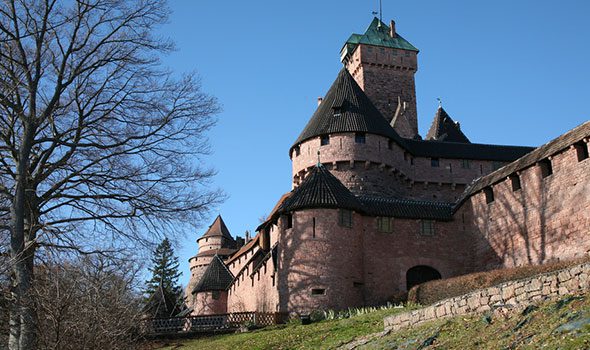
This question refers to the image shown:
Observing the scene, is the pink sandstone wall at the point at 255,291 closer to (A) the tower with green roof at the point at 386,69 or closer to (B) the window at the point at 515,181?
(B) the window at the point at 515,181

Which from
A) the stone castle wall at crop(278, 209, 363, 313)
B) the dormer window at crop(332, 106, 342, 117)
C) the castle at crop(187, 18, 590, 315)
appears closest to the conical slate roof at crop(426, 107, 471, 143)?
the castle at crop(187, 18, 590, 315)

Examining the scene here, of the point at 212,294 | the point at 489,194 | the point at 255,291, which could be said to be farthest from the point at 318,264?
the point at 212,294

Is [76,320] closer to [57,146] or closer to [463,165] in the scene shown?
[57,146]

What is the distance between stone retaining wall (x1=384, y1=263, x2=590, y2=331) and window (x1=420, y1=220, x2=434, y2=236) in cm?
1405

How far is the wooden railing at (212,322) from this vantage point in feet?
82.0

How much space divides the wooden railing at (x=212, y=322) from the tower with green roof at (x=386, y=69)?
25.0m

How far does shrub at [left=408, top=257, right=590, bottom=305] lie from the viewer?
21.4m

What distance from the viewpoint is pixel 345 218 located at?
27.0 meters

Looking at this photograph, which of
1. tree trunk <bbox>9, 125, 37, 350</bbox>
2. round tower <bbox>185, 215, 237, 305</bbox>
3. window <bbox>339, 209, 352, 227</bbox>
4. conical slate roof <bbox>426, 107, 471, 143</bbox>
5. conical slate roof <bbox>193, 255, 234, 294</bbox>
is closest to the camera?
tree trunk <bbox>9, 125, 37, 350</bbox>

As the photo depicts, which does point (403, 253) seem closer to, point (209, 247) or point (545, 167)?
point (545, 167)

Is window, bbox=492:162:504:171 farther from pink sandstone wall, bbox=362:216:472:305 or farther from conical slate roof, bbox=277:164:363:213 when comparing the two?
conical slate roof, bbox=277:164:363:213

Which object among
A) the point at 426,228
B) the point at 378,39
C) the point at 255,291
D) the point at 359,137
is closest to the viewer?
the point at 426,228

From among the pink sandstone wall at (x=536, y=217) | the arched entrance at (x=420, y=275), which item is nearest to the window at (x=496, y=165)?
the pink sandstone wall at (x=536, y=217)

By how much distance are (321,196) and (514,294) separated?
48.3 ft
